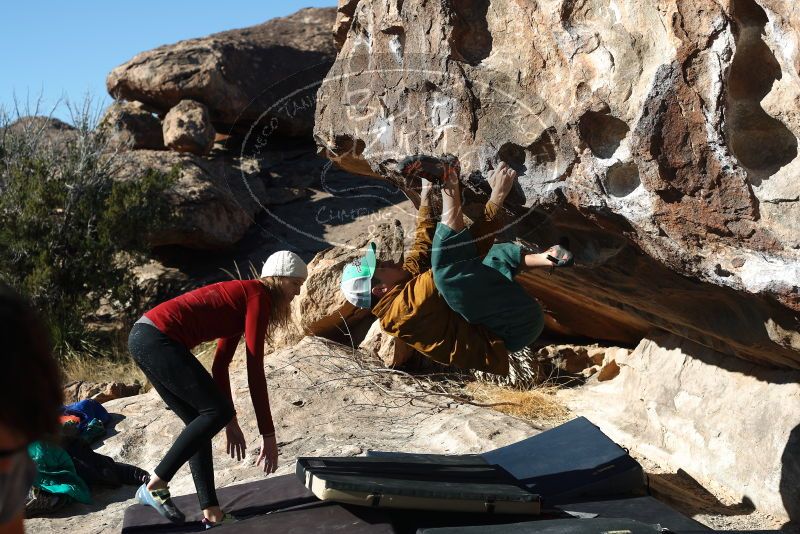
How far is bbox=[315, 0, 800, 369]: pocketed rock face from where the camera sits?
139 inches

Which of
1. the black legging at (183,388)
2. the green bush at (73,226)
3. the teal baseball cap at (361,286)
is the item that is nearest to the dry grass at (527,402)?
the teal baseball cap at (361,286)

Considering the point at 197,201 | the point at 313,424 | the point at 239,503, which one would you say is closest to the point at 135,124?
the point at 197,201

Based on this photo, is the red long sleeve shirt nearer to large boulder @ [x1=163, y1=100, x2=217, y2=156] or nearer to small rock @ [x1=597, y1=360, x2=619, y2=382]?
small rock @ [x1=597, y1=360, x2=619, y2=382]

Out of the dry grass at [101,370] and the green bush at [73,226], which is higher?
the green bush at [73,226]

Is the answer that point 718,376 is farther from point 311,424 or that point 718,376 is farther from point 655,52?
point 311,424

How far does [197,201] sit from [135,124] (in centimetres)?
215

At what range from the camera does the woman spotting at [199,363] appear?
13.7ft

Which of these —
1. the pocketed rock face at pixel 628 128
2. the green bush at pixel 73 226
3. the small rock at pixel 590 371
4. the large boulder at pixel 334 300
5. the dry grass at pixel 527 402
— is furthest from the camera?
the green bush at pixel 73 226

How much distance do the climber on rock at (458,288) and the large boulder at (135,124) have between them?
8.74 metres

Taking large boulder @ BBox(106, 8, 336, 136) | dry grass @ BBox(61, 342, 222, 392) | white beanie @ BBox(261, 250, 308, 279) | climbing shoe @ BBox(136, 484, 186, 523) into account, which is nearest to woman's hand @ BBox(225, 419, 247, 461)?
climbing shoe @ BBox(136, 484, 186, 523)

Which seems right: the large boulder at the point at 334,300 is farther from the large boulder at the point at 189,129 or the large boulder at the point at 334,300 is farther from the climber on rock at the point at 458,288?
the large boulder at the point at 189,129

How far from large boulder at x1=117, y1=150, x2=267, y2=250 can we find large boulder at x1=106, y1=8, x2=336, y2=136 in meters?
1.06

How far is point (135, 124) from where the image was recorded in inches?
502

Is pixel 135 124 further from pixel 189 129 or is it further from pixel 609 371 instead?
pixel 609 371
